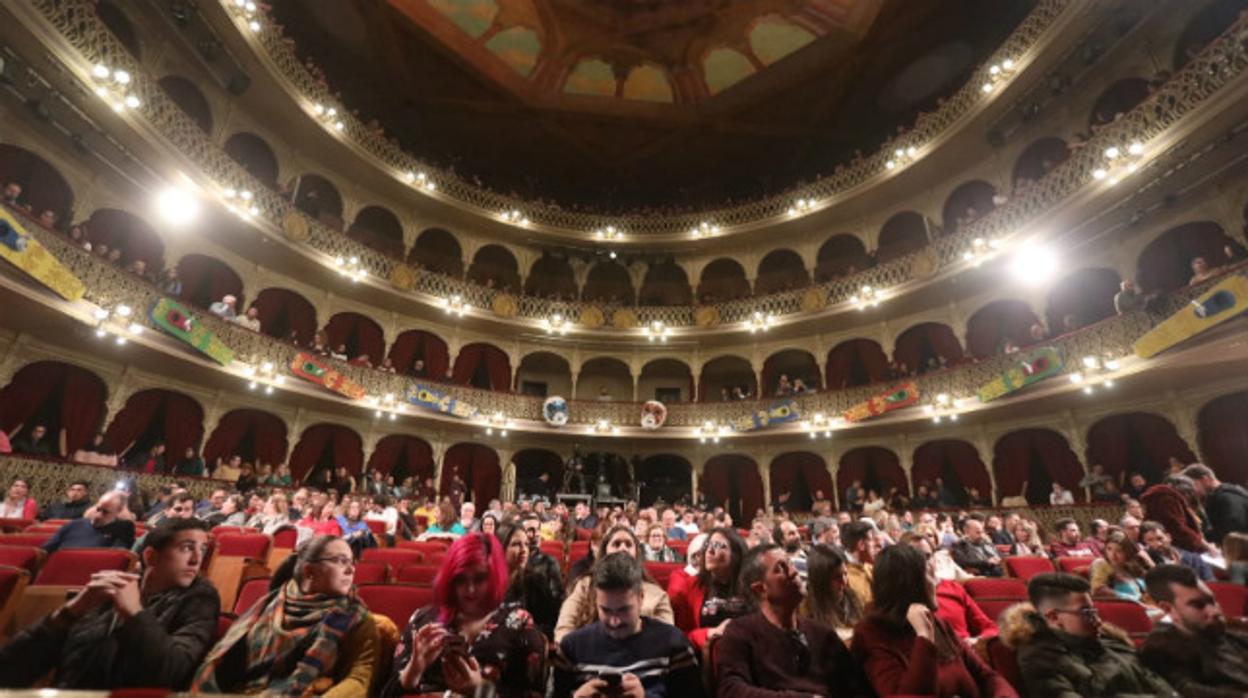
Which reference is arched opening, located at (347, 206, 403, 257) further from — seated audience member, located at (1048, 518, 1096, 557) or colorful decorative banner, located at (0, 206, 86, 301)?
seated audience member, located at (1048, 518, 1096, 557)

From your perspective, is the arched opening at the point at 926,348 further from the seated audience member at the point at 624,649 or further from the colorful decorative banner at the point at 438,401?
the seated audience member at the point at 624,649

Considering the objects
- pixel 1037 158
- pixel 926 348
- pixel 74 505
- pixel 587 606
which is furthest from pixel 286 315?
pixel 1037 158

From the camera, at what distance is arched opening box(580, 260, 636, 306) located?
56.1 ft

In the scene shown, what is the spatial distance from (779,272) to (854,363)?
3677 millimetres

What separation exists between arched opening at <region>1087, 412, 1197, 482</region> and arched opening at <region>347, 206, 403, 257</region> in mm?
16704

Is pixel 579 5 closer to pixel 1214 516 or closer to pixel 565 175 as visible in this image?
pixel 565 175

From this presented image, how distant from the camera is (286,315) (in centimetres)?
1250

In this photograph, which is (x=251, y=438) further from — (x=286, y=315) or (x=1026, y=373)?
(x=1026, y=373)

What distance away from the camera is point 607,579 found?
1.99 metres

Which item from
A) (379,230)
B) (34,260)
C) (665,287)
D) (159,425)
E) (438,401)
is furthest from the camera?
(665,287)

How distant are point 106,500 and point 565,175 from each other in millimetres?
15144

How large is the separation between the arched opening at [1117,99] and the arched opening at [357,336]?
1630 cm

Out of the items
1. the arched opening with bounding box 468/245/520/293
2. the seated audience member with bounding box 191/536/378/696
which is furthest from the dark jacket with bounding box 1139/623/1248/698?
the arched opening with bounding box 468/245/520/293

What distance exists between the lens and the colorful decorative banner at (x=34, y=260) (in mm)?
6383
